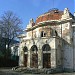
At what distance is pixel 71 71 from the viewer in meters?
34.2

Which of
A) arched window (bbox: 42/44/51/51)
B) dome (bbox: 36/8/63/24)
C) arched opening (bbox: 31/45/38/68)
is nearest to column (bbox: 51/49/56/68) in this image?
arched window (bbox: 42/44/51/51)

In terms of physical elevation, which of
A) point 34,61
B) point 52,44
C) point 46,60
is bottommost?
point 34,61

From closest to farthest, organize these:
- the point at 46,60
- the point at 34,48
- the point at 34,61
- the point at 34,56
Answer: the point at 46,60 < the point at 34,61 < the point at 34,56 < the point at 34,48

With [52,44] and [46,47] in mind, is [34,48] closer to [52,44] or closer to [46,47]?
[46,47]

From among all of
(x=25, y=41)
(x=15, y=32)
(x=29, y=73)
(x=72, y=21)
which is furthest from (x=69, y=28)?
(x=15, y=32)

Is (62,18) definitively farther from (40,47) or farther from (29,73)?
(29,73)

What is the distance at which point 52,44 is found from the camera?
33.7 meters

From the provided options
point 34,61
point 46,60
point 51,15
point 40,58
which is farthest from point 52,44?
point 51,15

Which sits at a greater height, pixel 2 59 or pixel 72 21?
pixel 72 21

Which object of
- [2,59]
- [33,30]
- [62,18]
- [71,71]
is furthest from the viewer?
[2,59]

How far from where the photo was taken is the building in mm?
33781

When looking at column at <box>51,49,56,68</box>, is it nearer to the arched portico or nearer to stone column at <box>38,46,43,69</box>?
stone column at <box>38,46,43,69</box>

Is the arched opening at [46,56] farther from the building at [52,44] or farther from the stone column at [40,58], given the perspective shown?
the stone column at [40,58]

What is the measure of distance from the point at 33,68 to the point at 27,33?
39.1 feet
